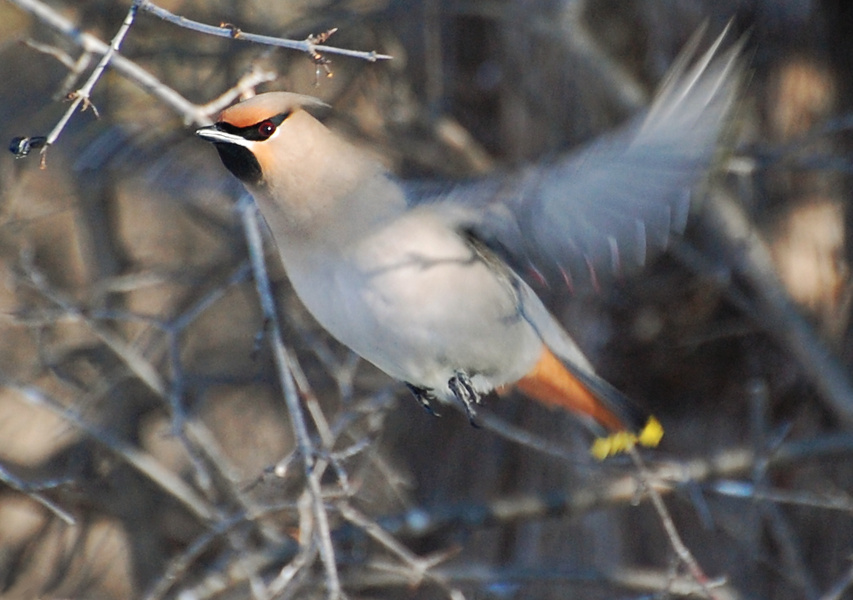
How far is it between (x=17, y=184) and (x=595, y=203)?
2493 millimetres

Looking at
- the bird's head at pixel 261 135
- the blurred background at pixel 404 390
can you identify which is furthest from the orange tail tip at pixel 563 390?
the bird's head at pixel 261 135

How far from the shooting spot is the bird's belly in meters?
2.52

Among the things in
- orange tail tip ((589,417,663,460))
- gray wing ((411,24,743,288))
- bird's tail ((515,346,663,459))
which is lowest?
orange tail tip ((589,417,663,460))

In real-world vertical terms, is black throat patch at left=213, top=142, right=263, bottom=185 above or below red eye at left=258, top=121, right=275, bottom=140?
below

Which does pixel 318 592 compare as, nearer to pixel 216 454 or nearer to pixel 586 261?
pixel 216 454

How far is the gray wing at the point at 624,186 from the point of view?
7.36 ft

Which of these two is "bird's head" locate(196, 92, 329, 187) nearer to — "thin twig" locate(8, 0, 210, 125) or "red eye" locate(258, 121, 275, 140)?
"red eye" locate(258, 121, 275, 140)

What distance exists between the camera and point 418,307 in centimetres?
262

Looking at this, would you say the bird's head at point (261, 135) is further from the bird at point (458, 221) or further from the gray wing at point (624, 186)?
the gray wing at point (624, 186)

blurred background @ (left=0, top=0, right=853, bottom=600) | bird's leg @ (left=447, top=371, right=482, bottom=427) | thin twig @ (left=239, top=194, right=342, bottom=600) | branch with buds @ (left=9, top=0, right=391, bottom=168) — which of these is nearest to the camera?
branch with buds @ (left=9, top=0, right=391, bottom=168)

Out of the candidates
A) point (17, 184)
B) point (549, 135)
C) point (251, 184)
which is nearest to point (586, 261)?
point (251, 184)

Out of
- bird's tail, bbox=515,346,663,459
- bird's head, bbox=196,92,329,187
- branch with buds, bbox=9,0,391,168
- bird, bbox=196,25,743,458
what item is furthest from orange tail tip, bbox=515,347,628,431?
branch with buds, bbox=9,0,391,168

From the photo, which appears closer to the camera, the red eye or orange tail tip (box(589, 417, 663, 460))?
the red eye

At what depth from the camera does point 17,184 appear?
395 cm
